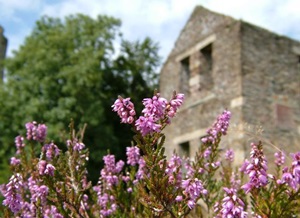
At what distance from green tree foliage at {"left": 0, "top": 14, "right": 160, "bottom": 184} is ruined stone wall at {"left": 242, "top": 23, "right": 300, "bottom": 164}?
7.82 m

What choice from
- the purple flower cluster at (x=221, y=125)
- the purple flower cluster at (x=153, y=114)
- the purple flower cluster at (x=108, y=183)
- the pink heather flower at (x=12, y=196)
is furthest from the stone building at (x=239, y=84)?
the purple flower cluster at (x=153, y=114)

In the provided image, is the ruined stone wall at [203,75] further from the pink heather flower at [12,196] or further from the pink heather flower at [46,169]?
the pink heather flower at [12,196]

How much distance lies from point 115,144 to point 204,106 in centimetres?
734

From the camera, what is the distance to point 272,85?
1227 centimetres

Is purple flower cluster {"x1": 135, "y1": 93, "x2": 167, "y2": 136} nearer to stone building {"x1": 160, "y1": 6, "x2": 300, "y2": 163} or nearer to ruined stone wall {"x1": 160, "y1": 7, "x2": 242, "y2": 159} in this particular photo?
stone building {"x1": 160, "y1": 6, "x2": 300, "y2": 163}

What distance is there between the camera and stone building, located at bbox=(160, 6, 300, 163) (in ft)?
38.4

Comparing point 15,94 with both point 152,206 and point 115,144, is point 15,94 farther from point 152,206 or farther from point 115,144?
point 152,206

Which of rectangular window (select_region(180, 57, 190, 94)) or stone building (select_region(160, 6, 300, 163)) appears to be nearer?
stone building (select_region(160, 6, 300, 163))

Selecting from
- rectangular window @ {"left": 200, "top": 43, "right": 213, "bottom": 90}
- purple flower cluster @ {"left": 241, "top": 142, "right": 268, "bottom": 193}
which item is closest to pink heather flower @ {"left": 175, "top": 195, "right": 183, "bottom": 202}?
purple flower cluster @ {"left": 241, "top": 142, "right": 268, "bottom": 193}

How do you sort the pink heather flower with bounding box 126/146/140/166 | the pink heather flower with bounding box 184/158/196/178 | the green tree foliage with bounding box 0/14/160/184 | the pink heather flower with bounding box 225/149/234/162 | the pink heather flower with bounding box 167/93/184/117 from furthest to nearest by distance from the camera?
1. the green tree foliage with bounding box 0/14/160/184
2. the pink heather flower with bounding box 225/149/234/162
3. the pink heather flower with bounding box 126/146/140/166
4. the pink heather flower with bounding box 184/158/196/178
5. the pink heather flower with bounding box 167/93/184/117

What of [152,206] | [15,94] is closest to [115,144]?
[15,94]

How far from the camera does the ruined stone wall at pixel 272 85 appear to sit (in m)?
11.7

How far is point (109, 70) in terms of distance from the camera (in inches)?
866

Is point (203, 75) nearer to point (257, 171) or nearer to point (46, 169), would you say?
point (46, 169)
